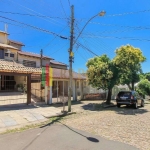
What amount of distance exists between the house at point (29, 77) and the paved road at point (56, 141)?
7.70 m

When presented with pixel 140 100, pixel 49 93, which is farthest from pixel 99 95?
pixel 49 93

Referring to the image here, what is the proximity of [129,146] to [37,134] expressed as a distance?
156 inches

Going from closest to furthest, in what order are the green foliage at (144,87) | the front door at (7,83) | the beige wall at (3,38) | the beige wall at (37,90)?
the beige wall at (37,90) < the front door at (7,83) < the green foliage at (144,87) < the beige wall at (3,38)

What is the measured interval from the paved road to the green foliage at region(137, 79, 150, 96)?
75.3ft

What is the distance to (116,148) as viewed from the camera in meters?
6.10

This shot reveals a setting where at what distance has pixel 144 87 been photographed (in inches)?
1127

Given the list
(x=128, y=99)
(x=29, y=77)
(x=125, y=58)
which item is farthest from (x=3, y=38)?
(x=128, y=99)

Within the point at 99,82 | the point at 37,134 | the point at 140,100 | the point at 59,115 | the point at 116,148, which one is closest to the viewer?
the point at 116,148

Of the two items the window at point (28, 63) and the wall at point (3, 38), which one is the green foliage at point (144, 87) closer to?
the window at point (28, 63)

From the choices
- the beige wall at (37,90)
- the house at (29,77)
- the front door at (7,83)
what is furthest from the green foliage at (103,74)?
the front door at (7,83)

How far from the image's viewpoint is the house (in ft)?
52.2

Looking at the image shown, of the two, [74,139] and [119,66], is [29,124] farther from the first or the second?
[119,66]

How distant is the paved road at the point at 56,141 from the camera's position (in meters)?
6.15

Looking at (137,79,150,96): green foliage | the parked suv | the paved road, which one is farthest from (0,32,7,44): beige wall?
the paved road
